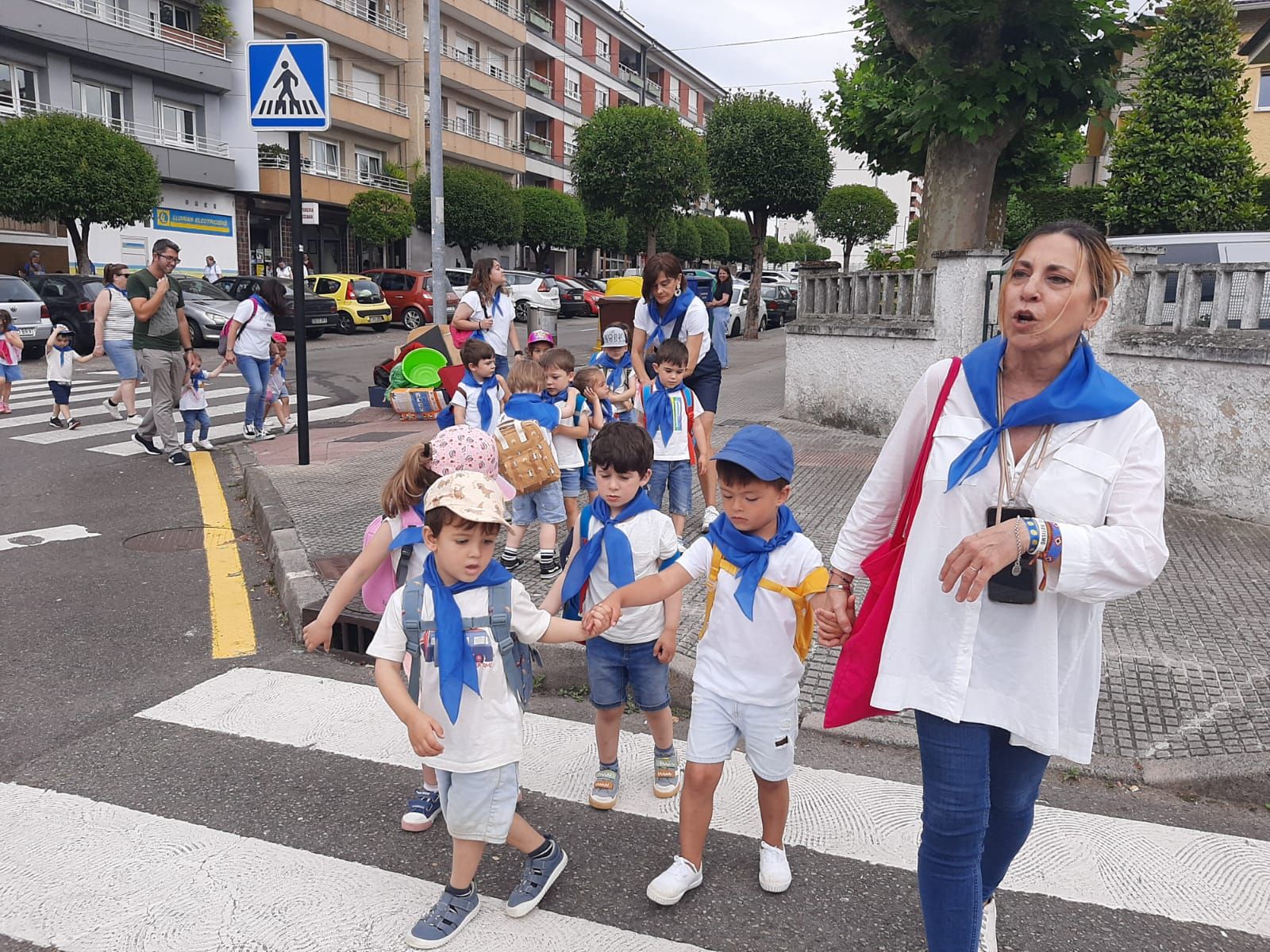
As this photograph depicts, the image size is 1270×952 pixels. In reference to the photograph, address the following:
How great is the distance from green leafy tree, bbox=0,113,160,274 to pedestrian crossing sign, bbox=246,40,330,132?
1865 centimetres

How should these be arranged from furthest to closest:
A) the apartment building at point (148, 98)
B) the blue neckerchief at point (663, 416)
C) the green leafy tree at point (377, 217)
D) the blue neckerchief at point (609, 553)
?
the green leafy tree at point (377, 217), the apartment building at point (148, 98), the blue neckerchief at point (663, 416), the blue neckerchief at point (609, 553)

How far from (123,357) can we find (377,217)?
2405 cm

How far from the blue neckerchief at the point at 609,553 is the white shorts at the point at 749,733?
53cm

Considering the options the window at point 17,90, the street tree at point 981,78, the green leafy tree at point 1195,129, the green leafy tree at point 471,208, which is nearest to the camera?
the street tree at point 981,78

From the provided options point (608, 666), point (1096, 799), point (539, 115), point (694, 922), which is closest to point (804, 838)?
point (694, 922)

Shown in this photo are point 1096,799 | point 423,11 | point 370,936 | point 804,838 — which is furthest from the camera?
point 423,11

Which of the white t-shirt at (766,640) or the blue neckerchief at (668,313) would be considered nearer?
the white t-shirt at (766,640)

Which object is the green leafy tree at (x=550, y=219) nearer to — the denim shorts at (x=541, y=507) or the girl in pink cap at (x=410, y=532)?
the denim shorts at (x=541, y=507)

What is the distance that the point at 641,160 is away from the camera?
36.0 metres

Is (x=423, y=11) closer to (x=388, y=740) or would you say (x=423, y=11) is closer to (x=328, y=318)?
(x=328, y=318)

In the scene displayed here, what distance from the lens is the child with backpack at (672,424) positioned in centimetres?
584

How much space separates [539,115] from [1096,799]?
51.7 m

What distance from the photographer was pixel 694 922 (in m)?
2.77

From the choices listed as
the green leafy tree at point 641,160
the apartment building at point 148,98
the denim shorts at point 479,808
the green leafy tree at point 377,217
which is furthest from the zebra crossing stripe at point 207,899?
the green leafy tree at point 641,160
